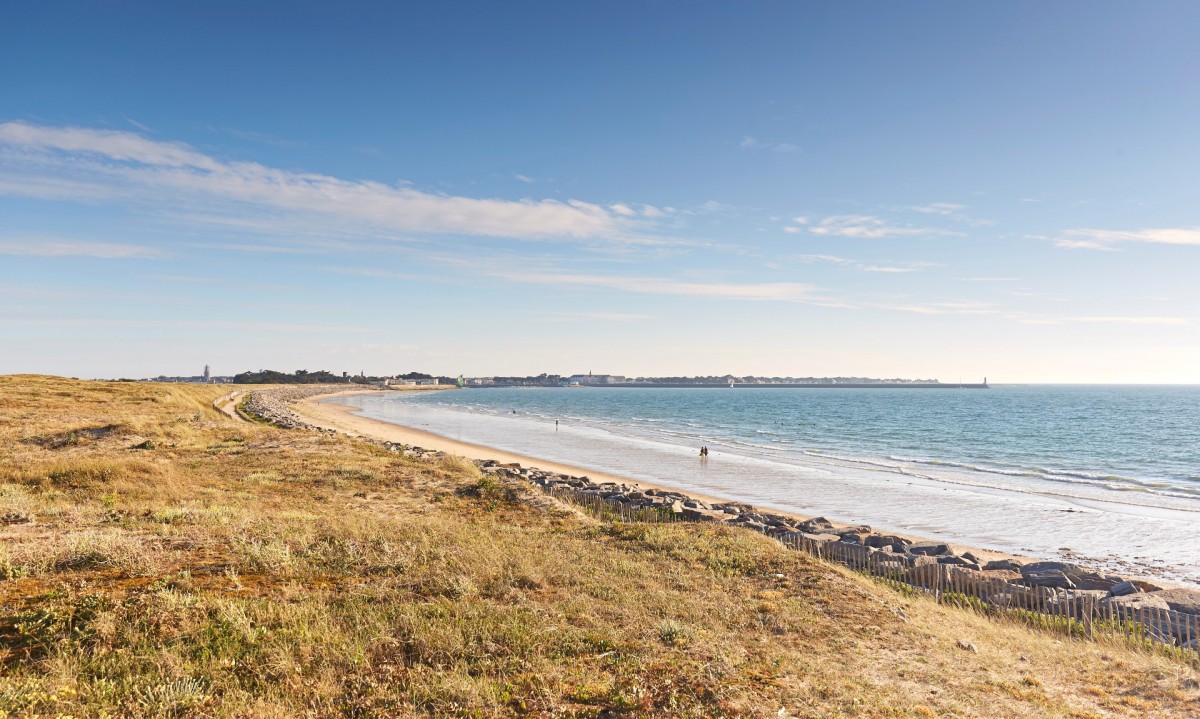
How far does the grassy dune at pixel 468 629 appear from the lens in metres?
6.54

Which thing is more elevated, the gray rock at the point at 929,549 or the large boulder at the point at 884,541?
the large boulder at the point at 884,541

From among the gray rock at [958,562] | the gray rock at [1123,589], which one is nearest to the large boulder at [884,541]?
the gray rock at [958,562]

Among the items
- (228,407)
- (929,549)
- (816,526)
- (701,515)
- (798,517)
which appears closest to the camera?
(929,549)

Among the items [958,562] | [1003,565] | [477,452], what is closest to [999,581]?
[958,562]

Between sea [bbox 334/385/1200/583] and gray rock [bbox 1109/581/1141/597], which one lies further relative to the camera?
sea [bbox 334/385/1200/583]

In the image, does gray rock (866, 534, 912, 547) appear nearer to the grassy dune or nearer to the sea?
the sea

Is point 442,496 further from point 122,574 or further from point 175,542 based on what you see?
point 122,574

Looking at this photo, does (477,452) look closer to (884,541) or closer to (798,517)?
(798,517)

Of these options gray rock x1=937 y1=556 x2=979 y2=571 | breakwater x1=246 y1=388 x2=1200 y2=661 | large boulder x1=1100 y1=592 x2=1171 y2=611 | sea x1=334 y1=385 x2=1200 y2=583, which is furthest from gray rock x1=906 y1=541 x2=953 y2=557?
large boulder x1=1100 y1=592 x2=1171 y2=611

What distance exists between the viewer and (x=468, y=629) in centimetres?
805

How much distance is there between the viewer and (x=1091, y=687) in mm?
8523

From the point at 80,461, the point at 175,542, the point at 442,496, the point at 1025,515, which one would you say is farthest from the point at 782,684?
the point at 1025,515

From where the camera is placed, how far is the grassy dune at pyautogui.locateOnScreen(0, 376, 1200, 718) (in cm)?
654

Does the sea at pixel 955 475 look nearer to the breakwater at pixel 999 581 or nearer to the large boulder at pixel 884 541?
the breakwater at pixel 999 581
